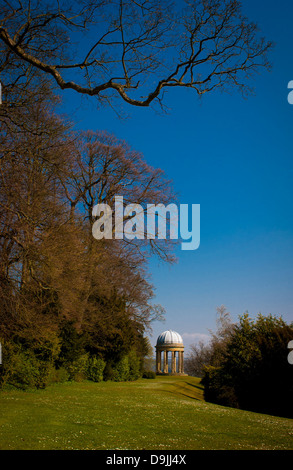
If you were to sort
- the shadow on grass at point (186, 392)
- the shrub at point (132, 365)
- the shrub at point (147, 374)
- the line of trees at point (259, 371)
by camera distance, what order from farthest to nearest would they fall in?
the shrub at point (147, 374)
the shrub at point (132, 365)
the shadow on grass at point (186, 392)
the line of trees at point (259, 371)

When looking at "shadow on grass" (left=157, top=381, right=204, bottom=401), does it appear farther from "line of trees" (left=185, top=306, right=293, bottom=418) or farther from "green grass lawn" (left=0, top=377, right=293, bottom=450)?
"green grass lawn" (left=0, top=377, right=293, bottom=450)

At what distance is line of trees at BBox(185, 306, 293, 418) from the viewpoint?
16391mm

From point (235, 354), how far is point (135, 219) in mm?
11570

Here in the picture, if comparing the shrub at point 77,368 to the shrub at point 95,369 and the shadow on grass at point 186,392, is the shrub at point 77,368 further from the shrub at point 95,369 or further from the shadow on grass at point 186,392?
the shadow on grass at point 186,392

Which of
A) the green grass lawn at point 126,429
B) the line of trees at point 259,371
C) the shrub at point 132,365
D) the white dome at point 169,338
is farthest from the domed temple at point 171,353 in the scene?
the green grass lawn at point 126,429

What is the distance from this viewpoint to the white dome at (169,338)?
59500mm

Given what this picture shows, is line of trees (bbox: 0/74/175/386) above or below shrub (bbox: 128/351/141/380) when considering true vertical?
above

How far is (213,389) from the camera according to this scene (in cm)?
2105

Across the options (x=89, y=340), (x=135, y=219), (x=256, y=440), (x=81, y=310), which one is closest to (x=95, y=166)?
(x=135, y=219)

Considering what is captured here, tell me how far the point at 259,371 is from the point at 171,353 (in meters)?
42.1

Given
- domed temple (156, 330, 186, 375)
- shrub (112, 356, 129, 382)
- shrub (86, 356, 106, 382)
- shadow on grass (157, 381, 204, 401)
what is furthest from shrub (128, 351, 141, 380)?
domed temple (156, 330, 186, 375)

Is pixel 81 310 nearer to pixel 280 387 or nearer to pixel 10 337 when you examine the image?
pixel 10 337

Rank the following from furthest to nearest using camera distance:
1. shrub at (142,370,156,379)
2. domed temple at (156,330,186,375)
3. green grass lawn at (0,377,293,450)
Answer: domed temple at (156,330,186,375), shrub at (142,370,156,379), green grass lawn at (0,377,293,450)

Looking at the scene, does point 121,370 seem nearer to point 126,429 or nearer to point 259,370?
point 259,370
